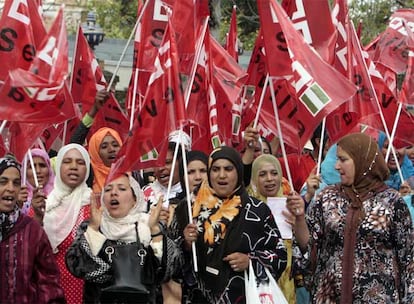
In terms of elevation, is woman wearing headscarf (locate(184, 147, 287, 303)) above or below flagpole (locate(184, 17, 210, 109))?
below

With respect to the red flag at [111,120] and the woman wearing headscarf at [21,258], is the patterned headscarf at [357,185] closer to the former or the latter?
the woman wearing headscarf at [21,258]

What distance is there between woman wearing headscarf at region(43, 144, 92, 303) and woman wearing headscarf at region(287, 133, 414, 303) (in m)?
1.71

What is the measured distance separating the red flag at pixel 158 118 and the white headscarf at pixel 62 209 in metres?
0.39

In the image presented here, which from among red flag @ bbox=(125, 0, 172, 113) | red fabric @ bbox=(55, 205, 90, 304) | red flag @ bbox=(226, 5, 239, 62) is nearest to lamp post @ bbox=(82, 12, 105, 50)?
red flag @ bbox=(226, 5, 239, 62)

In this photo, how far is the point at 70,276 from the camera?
750 centimetres

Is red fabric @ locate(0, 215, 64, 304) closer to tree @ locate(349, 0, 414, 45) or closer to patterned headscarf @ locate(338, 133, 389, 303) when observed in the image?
patterned headscarf @ locate(338, 133, 389, 303)

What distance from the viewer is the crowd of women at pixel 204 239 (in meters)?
6.47

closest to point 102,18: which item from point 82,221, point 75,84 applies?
point 75,84

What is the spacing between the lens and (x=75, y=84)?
10.8 metres

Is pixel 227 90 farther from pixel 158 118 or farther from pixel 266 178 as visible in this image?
pixel 158 118

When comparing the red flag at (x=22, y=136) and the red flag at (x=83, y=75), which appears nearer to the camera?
the red flag at (x=22, y=136)

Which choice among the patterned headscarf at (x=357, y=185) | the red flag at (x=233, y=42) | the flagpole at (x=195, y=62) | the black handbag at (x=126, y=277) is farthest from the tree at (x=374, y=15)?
the black handbag at (x=126, y=277)

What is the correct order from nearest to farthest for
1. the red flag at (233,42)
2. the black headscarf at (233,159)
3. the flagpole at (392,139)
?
the black headscarf at (233,159) → the flagpole at (392,139) → the red flag at (233,42)

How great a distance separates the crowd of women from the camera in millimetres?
6473
